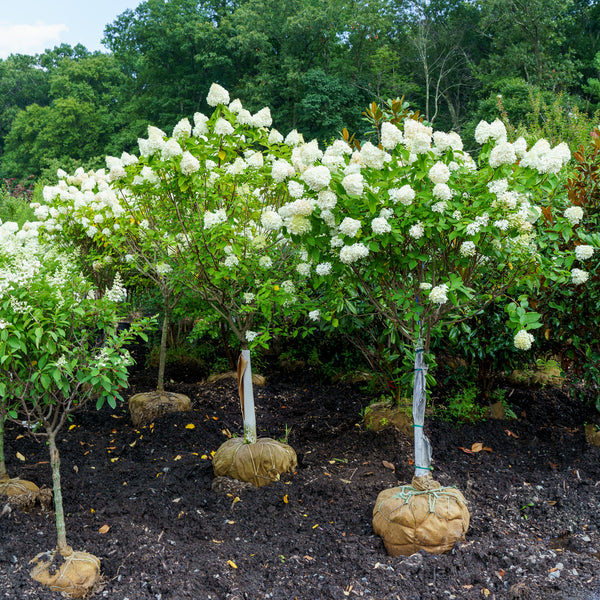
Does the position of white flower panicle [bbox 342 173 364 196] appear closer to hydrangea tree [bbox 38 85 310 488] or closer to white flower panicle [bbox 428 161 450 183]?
white flower panicle [bbox 428 161 450 183]

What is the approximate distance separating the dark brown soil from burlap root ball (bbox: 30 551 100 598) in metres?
0.07

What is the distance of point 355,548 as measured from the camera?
124 inches

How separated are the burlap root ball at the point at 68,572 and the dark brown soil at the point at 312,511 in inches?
2.7

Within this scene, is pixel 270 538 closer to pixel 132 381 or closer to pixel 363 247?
pixel 363 247

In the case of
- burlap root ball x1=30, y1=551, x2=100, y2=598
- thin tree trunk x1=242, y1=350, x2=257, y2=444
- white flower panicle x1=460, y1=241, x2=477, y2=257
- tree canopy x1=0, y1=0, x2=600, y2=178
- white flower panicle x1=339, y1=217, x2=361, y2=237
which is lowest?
burlap root ball x1=30, y1=551, x2=100, y2=598

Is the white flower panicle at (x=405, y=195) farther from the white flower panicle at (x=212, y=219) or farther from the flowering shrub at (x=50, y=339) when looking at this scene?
the flowering shrub at (x=50, y=339)

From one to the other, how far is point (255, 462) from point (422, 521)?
136 centimetres

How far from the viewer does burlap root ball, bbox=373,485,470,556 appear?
308cm

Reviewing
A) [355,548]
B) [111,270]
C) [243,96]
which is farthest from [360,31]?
[355,548]

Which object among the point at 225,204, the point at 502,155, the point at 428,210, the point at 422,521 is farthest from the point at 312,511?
the point at 502,155

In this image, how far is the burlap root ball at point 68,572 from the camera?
2.71m

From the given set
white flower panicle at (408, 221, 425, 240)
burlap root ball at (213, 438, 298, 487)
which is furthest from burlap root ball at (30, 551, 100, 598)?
white flower panicle at (408, 221, 425, 240)

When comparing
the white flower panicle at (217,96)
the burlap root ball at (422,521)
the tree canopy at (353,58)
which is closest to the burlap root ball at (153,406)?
the burlap root ball at (422,521)

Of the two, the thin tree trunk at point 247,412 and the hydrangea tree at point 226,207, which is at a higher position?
the hydrangea tree at point 226,207
